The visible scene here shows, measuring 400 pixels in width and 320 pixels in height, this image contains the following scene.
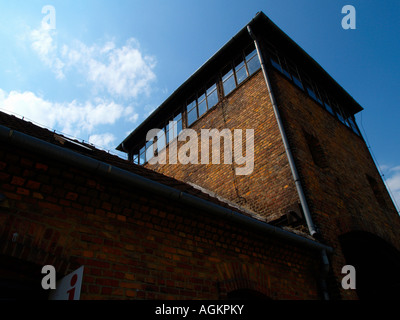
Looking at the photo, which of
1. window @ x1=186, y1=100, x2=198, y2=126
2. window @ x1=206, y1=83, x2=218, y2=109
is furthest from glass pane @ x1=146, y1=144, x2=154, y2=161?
window @ x1=206, y1=83, x2=218, y2=109

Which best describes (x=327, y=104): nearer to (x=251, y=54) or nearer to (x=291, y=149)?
(x=251, y=54)

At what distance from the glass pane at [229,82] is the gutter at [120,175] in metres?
6.13

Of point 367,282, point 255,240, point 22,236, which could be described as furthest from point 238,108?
point 22,236

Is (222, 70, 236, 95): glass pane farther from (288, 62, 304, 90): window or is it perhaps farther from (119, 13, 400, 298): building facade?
(288, 62, 304, 90): window

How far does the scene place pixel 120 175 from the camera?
3.53 metres

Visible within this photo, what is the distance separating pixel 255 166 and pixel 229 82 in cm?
374

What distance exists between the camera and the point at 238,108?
9.31 metres

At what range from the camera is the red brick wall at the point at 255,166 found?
7066mm

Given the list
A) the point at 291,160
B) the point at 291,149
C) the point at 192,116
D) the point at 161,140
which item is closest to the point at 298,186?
the point at 291,160

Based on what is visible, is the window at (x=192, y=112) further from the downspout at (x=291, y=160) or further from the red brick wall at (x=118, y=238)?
the red brick wall at (x=118, y=238)
